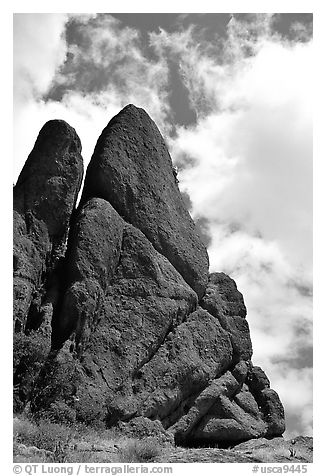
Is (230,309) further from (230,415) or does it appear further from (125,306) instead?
(125,306)

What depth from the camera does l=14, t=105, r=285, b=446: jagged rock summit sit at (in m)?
20.9

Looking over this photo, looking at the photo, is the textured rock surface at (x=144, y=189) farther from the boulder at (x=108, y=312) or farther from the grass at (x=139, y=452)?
the grass at (x=139, y=452)

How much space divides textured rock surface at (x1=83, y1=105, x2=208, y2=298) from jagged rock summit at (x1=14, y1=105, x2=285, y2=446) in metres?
0.06

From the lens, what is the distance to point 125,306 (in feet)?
76.4

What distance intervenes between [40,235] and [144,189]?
5395 millimetres

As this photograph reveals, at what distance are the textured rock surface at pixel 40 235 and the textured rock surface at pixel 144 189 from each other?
162 cm

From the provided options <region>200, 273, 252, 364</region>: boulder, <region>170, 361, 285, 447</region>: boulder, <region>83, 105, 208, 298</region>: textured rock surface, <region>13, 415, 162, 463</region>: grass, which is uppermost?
<region>83, 105, 208, 298</region>: textured rock surface

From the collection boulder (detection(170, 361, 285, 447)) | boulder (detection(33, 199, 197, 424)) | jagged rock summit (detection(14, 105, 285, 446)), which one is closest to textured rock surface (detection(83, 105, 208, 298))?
jagged rock summit (detection(14, 105, 285, 446))

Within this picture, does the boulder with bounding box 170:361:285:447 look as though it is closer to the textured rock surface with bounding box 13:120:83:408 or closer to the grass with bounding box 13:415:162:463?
the grass with bounding box 13:415:162:463

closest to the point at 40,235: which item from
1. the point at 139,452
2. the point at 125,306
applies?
the point at 125,306

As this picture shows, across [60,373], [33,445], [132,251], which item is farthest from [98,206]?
[33,445]

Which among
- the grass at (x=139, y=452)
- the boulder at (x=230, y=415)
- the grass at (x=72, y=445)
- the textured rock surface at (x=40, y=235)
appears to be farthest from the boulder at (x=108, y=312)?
the boulder at (x=230, y=415)

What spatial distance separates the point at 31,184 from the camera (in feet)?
77.0

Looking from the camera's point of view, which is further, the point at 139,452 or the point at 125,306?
the point at 125,306
